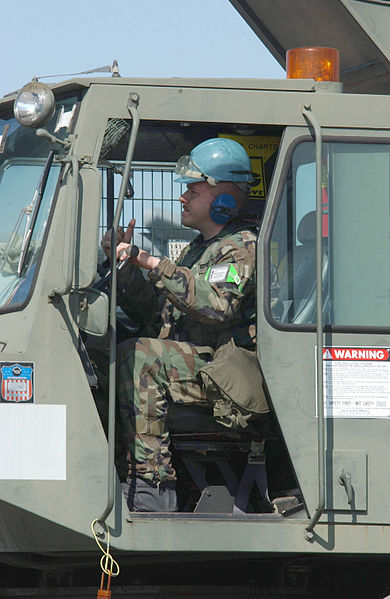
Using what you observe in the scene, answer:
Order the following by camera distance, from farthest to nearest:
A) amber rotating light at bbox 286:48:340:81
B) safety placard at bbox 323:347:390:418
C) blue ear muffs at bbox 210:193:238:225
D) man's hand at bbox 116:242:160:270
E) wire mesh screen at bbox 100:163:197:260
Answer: wire mesh screen at bbox 100:163:197:260
blue ear muffs at bbox 210:193:238:225
amber rotating light at bbox 286:48:340:81
man's hand at bbox 116:242:160:270
safety placard at bbox 323:347:390:418

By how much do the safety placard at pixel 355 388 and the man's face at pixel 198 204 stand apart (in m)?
0.96

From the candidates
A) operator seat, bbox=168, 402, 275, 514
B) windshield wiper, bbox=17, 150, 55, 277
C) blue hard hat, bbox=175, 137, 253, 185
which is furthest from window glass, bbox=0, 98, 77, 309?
operator seat, bbox=168, 402, 275, 514

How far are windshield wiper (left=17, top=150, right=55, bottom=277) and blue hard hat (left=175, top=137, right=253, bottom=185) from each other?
2.17 ft

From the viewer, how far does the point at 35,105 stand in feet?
13.3

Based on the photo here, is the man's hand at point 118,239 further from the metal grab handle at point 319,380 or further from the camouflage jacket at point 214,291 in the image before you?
the metal grab handle at point 319,380

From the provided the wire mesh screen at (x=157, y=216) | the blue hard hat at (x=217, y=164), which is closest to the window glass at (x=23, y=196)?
the blue hard hat at (x=217, y=164)

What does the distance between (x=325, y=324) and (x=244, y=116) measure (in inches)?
38.2

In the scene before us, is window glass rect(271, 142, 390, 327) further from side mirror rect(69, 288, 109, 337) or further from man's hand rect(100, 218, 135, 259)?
side mirror rect(69, 288, 109, 337)

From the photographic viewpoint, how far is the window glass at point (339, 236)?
436 cm

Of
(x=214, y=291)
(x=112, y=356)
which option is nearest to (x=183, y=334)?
(x=214, y=291)

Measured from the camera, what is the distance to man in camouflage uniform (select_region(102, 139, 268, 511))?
435 centimetres

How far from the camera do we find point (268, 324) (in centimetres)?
427

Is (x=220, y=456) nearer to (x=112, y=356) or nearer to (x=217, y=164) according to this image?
(x=112, y=356)

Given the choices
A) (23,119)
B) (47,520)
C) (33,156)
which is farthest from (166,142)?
(47,520)
